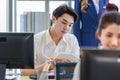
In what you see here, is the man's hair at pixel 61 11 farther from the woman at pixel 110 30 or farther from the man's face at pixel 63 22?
the woman at pixel 110 30

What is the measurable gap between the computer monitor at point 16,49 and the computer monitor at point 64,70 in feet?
0.77

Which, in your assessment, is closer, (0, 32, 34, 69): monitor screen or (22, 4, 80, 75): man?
(0, 32, 34, 69): monitor screen

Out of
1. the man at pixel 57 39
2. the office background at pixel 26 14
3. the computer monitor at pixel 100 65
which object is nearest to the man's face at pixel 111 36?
the computer monitor at pixel 100 65

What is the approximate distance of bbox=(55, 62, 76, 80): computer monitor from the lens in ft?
5.21

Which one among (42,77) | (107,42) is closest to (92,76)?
(107,42)

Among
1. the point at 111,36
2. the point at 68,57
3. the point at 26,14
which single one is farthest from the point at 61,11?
the point at 26,14

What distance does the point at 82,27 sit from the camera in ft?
11.0

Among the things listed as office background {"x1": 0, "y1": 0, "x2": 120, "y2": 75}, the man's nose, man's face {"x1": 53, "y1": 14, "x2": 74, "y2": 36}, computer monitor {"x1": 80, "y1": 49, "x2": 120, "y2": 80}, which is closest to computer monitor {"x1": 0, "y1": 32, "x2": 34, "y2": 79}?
the man's nose

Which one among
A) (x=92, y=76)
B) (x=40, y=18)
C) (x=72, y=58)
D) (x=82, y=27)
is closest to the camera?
(x=92, y=76)

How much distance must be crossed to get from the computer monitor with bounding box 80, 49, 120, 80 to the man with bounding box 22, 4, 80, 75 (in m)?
1.55

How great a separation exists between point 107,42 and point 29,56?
1.88 ft

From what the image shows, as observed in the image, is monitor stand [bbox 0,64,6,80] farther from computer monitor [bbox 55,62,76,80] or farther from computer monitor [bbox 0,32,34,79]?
computer monitor [bbox 55,62,76,80]

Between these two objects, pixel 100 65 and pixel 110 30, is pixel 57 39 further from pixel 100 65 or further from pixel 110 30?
pixel 100 65

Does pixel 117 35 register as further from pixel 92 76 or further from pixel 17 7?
pixel 17 7
